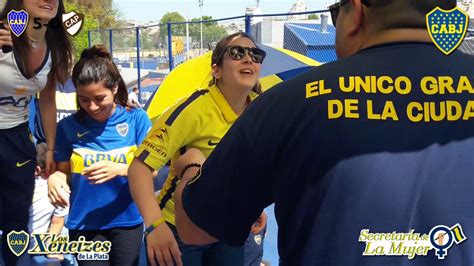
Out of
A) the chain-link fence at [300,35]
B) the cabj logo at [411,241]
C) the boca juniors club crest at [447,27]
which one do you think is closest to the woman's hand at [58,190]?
the cabj logo at [411,241]

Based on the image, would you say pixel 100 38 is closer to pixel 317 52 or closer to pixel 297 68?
pixel 317 52

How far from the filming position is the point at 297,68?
5332mm

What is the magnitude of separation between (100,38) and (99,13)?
1904 cm

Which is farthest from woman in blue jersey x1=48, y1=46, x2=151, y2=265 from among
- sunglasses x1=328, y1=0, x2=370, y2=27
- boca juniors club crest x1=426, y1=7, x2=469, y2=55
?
boca juniors club crest x1=426, y1=7, x2=469, y2=55

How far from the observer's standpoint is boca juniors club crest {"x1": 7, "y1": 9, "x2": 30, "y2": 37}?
217 centimetres

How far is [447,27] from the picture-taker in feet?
2.98

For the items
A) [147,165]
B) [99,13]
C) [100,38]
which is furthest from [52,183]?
[99,13]

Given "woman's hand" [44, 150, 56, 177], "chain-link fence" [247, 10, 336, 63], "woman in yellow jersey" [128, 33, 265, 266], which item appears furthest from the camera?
"chain-link fence" [247, 10, 336, 63]

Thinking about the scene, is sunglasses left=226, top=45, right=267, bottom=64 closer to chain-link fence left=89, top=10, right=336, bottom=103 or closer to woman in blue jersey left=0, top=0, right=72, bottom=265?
woman in blue jersey left=0, top=0, right=72, bottom=265

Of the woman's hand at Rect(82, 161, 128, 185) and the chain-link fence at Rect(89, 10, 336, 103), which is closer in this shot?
the woman's hand at Rect(82, 161, 128, 185)

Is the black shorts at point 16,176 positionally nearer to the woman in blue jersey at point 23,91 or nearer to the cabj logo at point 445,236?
the woman in blue jersey at point 23,91

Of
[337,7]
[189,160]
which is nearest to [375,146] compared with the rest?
[337,7]

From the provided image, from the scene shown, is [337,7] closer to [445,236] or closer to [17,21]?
[445,236]

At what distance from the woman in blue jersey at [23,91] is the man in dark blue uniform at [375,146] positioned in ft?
5.36
